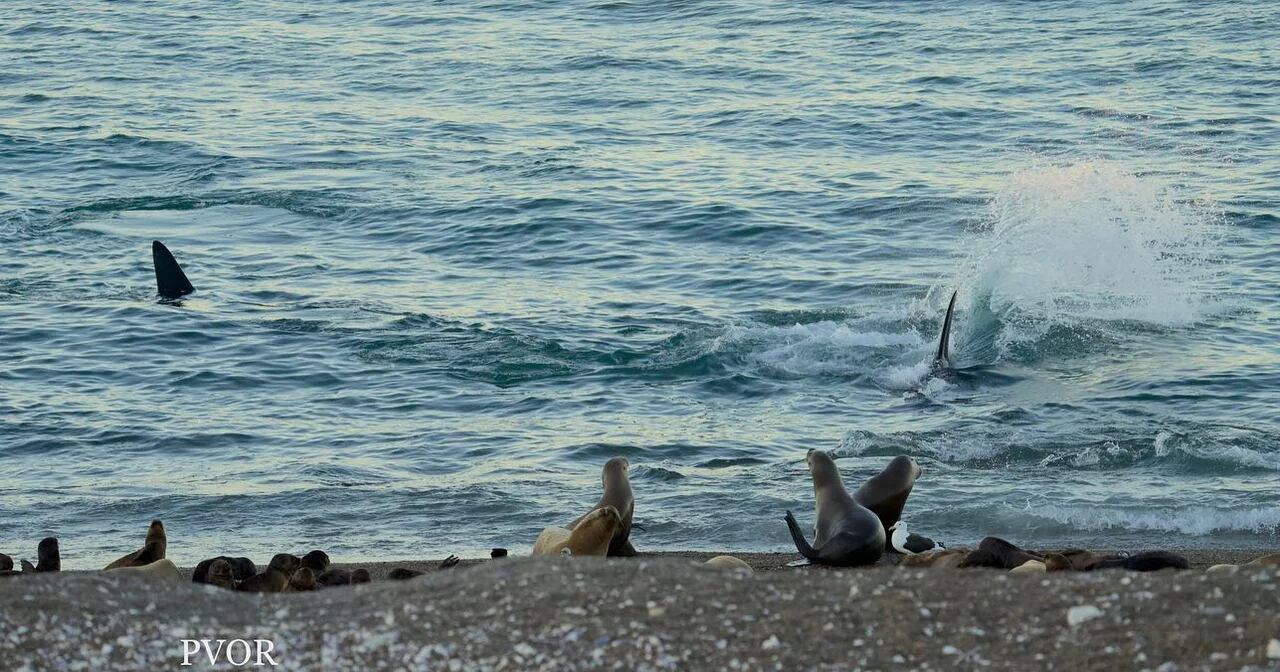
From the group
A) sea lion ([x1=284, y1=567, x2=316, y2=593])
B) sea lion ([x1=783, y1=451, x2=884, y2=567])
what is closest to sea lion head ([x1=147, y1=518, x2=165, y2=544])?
sea lion ([x1=284, y1=567, x2=316, y2=593])

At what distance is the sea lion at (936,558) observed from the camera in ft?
28.7

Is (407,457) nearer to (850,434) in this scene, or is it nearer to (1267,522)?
(850,434)

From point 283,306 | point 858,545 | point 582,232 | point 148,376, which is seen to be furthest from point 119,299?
point 858,545

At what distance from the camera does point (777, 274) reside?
21.0m

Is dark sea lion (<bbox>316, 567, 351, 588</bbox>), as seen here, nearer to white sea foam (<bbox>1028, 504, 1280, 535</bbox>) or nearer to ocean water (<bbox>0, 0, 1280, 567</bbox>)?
ocean water (<bbox>0, 0, 1280, 567</bbox>)

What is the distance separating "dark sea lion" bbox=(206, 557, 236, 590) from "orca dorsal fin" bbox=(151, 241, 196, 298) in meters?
11.2

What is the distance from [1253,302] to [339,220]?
12.5 m

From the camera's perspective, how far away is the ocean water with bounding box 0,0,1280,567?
518 inches

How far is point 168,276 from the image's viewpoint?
65.4ft

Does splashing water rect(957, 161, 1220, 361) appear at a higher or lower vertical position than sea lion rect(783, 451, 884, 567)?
lower

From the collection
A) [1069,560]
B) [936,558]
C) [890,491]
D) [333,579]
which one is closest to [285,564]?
[333,579]

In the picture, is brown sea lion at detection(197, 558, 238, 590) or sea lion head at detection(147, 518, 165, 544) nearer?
brown sea lion at detection(197, 558, 238, 590)

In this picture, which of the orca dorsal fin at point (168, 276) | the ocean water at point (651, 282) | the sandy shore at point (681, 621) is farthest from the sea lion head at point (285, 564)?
the orca dorsal fin at point (168, 276)

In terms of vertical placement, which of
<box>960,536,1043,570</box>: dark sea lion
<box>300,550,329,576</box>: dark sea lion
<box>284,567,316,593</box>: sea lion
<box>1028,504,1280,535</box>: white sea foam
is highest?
<box>284,567,316,593</box>: sea lion
